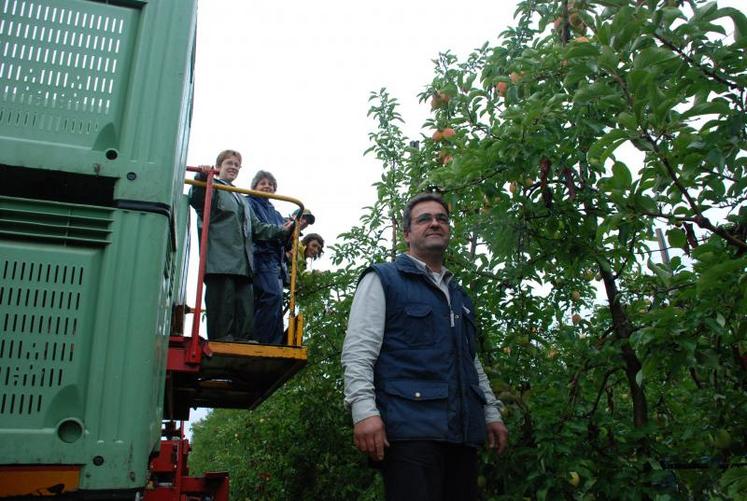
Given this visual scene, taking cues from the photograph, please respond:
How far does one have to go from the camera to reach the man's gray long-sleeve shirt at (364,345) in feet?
8.16

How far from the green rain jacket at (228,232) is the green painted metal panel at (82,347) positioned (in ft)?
8.07

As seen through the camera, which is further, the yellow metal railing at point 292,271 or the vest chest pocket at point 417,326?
the yellow metal railing at point 292,271

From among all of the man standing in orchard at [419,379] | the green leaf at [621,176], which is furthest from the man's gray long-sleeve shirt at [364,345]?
the green leaf at [621,176]

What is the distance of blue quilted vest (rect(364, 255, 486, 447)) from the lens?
2.49 metres

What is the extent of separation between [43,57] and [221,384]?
3495mm

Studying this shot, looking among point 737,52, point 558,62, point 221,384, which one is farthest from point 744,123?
point 221,384

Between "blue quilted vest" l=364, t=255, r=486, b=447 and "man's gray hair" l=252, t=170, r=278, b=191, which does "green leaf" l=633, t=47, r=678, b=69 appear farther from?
"man's gray hair" l=252, t=170, r=278, b=191

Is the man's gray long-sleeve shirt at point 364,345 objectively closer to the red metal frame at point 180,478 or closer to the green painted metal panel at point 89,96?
the green painted metal panel at point 89,96

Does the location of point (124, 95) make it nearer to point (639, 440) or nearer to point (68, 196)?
point (68, 196)

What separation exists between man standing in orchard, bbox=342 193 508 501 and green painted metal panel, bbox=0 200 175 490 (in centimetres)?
99

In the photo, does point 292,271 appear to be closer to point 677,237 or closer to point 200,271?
point 200,271

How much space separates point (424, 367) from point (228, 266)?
2043mm

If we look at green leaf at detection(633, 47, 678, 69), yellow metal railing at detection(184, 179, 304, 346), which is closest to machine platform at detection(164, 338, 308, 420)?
yellow metal railing at detection(184, 179, 304, 346)

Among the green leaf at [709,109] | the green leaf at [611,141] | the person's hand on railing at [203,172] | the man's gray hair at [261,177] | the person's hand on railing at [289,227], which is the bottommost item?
the green leaf at [611,141]
